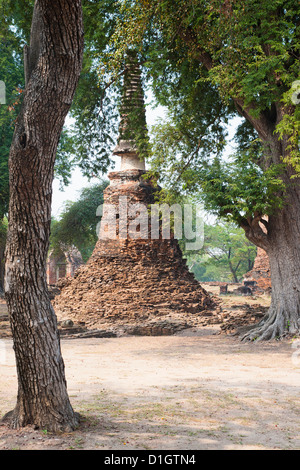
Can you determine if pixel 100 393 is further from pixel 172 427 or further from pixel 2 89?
pixel 2 89

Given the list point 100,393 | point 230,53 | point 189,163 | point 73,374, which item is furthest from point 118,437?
point 189,163

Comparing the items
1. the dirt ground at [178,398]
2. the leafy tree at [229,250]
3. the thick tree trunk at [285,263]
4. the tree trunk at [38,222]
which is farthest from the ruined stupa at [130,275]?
the leafy tree at [229,250]

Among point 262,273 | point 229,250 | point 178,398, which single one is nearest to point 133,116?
point 178,398

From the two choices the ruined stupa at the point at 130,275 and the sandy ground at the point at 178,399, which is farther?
the ruined stupa at the point at 130,275

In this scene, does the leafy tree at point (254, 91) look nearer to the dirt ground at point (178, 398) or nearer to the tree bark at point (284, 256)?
the tree bark at point (284, 256)

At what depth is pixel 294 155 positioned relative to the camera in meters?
8.78

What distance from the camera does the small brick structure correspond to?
104 ft

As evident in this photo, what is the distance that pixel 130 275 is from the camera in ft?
53.3

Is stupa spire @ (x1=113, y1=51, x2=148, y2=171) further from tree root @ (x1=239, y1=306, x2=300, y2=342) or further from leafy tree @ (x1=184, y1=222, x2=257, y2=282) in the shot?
leafy tree @ (x1=184, y1=222, x2=257, y2=282)

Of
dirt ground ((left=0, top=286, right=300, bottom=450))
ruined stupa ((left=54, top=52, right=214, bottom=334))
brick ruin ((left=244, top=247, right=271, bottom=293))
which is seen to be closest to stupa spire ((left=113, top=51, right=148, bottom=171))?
ruined stupa ((left=54, top=52, right=214, bottom=334))

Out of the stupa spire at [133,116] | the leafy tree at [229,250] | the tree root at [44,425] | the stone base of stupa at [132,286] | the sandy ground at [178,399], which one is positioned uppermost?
the stupa spire at [133,116]

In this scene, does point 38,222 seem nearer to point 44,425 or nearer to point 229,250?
point 44,425

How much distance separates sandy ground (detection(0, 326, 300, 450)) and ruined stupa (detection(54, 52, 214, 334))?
4.95 metres

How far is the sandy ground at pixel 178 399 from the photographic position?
3723 millimetres
